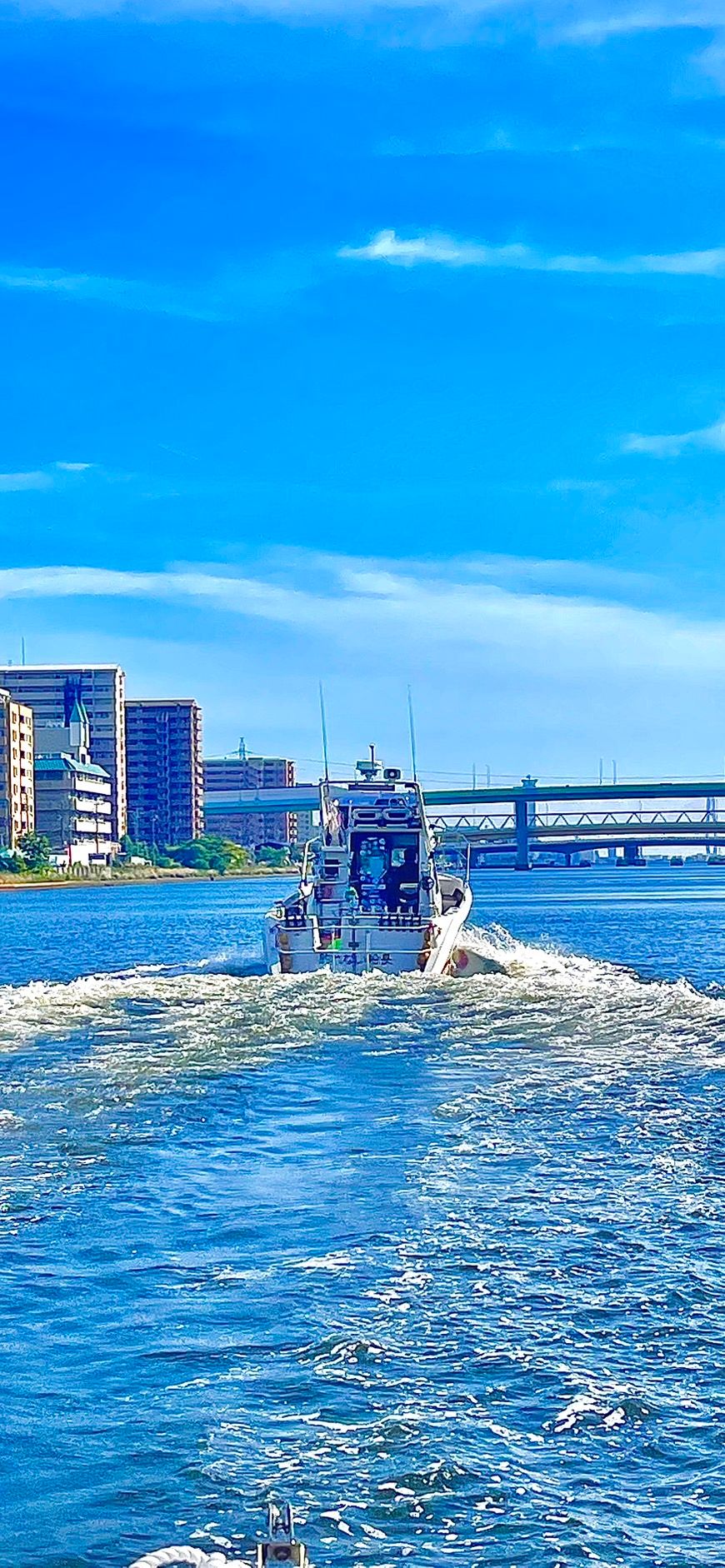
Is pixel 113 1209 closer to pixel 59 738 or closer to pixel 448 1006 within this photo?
pixel 448 1006

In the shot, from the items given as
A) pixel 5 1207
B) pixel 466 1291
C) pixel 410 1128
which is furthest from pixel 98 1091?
pixel 466 1291

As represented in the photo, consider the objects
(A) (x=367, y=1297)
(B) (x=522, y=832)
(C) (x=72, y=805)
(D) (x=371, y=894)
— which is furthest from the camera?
(C) (x=72, y=805)

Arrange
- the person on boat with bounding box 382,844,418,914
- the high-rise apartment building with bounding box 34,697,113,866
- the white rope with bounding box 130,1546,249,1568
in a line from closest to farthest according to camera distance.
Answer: the white rope with bounding box 130,1546,249,1568 < the person on boat with bounding box 382,844,418,914 < the high-rise apartment building with bounding box 34,697,113,866

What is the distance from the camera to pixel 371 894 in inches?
1796

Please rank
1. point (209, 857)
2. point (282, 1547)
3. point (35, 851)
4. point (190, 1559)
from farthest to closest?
point (209, 857)
point (35, 851)
point (190, 1559)
point (282, 1547)

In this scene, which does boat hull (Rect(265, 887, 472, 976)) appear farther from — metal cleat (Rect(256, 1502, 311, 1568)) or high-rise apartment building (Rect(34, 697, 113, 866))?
high-rise apartment building (Rect(34, 697, 113, 866))

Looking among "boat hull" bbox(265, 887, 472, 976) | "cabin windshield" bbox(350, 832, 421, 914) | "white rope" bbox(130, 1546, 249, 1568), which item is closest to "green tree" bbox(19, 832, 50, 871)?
"cabin windshield" bbox(350, 832, 421, 914)

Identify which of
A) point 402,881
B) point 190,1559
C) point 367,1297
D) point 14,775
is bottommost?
point 367,1297

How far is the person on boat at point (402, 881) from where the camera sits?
45000mm

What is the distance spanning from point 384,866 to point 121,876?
131 m

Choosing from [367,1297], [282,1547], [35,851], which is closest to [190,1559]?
[282,1547]

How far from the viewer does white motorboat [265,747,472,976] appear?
38.8 m

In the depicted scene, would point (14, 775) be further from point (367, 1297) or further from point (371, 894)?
point (367, 1297)

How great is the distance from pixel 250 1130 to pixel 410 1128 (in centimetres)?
203
